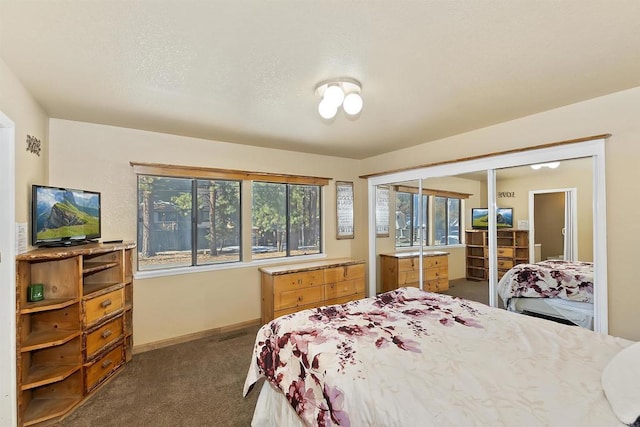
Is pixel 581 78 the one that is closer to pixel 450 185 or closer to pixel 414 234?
pixel 450 185

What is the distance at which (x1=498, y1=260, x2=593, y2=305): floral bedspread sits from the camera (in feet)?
8.48

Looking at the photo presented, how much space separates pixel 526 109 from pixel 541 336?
6.66 ft

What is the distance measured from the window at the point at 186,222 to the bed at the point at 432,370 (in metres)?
2.03

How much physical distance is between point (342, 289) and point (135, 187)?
288 centimetres

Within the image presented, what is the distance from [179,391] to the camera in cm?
243

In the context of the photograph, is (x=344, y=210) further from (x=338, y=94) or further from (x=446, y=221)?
(x=338, y=94)

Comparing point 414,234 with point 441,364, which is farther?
point 414,234

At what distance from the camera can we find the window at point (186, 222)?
11.1ft

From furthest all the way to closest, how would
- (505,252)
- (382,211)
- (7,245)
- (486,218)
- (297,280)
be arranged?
(382,211)
(297,280)
(486,218)
(505,252)
(7,245)

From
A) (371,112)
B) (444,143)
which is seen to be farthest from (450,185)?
(371,112)

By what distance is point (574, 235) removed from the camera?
270cm

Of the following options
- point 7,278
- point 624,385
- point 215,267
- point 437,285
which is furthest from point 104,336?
point 437,285

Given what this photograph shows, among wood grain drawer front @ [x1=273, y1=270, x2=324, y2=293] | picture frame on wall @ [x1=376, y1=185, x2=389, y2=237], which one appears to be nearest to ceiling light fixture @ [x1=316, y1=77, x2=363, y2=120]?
wood grain drawer front @ [x1=273, y1=270, x2=324, y2=293]

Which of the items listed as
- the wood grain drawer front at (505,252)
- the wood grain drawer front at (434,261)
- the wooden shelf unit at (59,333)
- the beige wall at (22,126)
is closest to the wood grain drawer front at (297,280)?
the wood grain drawer front at (434,261)
